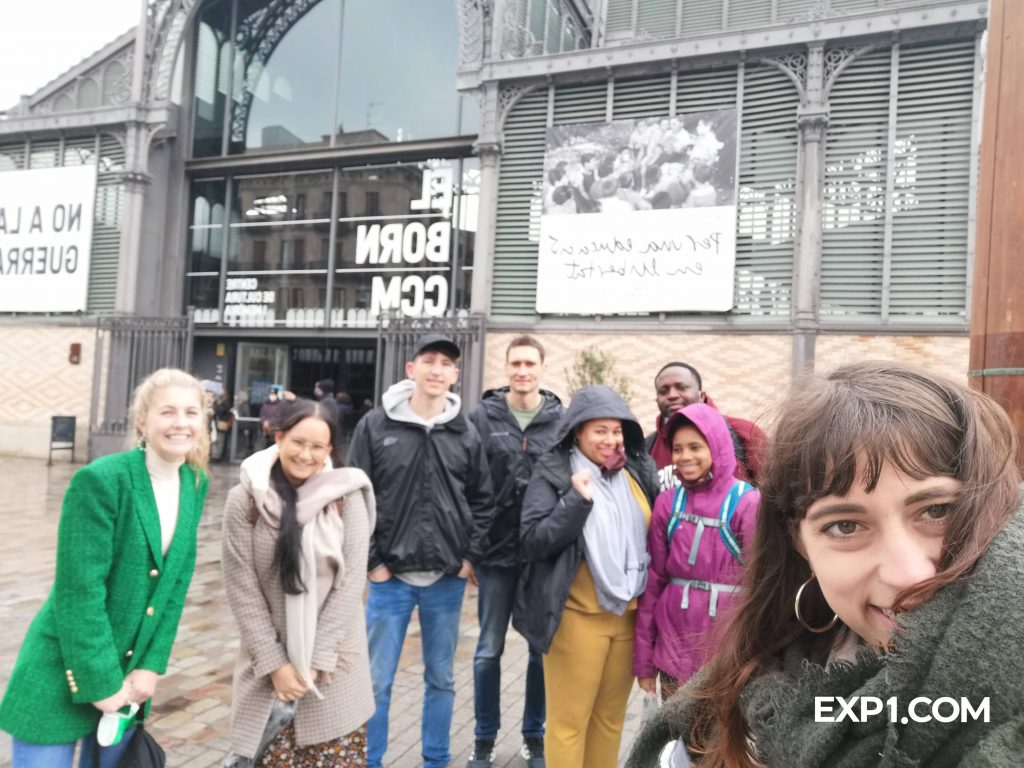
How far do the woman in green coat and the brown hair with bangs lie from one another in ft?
6.46

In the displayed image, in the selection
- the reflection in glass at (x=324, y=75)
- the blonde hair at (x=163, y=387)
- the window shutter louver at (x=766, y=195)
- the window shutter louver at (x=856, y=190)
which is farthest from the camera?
the reflection in glass at (x=324, y=75)

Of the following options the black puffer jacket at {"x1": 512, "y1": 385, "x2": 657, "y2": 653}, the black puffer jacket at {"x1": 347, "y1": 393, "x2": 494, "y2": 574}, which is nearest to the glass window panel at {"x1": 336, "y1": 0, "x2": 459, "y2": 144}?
the black puffer jacket at {"x1": 347, "y1": 393, "x2": 494, "y2": 574}

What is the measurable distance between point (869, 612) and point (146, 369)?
15.8 m

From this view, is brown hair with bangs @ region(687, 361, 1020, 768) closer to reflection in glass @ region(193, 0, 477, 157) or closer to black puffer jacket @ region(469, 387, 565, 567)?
black puffer jacket @ region(469, 387, 565, 567)

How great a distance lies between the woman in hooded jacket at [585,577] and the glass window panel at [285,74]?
552 inches

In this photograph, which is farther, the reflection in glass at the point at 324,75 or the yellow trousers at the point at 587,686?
the reflection in glass at the point at 324,75

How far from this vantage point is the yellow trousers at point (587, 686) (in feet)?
9.57

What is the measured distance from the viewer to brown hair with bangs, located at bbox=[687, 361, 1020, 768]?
2.81 ft

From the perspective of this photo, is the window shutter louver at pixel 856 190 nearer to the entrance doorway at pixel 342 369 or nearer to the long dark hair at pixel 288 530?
the entrance doorway at pixel 342 369

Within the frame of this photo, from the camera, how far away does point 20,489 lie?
11.4 metres

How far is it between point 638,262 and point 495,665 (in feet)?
28.0

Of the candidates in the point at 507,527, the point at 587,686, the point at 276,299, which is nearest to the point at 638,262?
the point at 507,527

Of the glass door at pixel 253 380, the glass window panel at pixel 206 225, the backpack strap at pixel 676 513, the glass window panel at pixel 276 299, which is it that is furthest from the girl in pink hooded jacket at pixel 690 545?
the glass window panel at pixel 206 225

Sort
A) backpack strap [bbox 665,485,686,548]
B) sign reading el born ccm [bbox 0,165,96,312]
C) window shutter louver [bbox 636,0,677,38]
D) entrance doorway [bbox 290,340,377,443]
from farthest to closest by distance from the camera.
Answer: entrance doorway [bbox 290,340,377,443] < sign reading el born ccm [bbox 0,165,96,312] < window shutter louver [bbox 636,0,677,38] < backpack strap [bbox 665,485,686,548]
